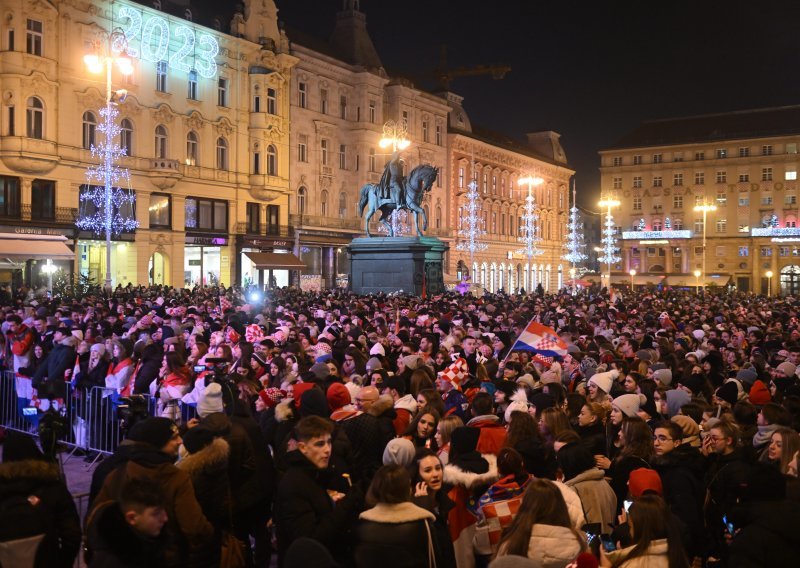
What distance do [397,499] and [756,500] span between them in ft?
7.68

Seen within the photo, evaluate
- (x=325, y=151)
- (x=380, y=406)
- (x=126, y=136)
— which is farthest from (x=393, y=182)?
(x=380, y=406)

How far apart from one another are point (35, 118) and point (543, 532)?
131 ft

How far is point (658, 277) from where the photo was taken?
3728 inches

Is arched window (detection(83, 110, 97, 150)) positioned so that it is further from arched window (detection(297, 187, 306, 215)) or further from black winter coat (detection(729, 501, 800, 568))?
black winter coat (detection(729, 501, 800, 568))

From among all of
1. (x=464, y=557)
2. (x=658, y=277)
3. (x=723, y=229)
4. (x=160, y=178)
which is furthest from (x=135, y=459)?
(x=723, y=229)

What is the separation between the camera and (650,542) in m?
4.38

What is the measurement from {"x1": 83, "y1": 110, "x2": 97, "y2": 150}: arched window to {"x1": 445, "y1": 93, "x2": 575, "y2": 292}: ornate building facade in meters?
34.4

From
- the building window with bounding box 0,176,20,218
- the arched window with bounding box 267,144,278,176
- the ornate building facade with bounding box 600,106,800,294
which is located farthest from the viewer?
the ornate building facade with bounding box 600,106,800,294

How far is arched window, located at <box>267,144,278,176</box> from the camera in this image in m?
53.1

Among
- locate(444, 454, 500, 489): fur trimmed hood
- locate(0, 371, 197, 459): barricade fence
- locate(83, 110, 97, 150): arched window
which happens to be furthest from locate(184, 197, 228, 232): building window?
locate(444, 454, 500, 489): fur trimmed hood

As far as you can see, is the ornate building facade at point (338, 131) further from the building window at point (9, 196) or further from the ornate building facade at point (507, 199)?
the building window at point (9, 196)

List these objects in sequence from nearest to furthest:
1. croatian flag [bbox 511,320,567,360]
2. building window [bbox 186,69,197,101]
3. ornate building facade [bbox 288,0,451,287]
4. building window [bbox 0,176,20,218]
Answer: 1. croatian flag [bbox 511,320,567,360]
2. building window [bbox 0,176,20,218]
3. building window [bbox 186,69,197,101]
4. ornate building facade [bbox 288,0,451,287]

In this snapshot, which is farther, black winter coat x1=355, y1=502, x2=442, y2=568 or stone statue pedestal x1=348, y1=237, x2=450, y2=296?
stone statue pedestal x1=348, y1=237, x2=450, y2=296

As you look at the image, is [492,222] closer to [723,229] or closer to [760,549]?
[723,229]
